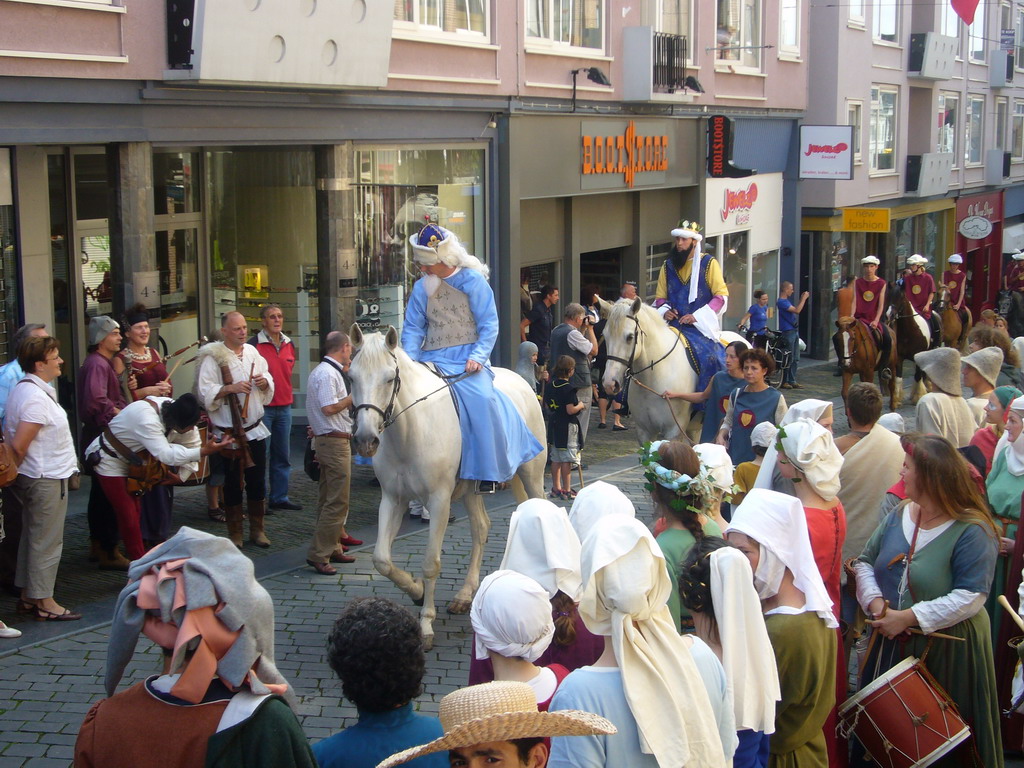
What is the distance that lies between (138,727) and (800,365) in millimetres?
23651

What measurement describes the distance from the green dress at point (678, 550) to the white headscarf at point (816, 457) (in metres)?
0.59

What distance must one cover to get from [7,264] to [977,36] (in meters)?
33.1

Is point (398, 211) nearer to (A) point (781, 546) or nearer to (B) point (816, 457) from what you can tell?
(B) point (816, 457)

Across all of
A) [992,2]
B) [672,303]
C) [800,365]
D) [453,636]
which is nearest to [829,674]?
[453,636]

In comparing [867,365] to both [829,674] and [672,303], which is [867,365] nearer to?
[672,303]

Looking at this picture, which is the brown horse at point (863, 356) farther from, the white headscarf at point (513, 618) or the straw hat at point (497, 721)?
the straw hat at point (497, 721)

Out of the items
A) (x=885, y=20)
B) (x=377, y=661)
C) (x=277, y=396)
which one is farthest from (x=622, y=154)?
(x=377, y=661)

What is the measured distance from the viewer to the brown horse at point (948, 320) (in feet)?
74.7

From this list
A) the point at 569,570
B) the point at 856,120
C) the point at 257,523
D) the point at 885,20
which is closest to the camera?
the point at 569,570

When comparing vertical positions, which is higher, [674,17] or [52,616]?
[674,17]

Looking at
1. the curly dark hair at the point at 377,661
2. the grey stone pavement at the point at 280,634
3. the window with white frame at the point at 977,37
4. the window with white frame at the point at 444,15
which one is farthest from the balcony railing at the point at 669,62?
the window with white frame at the point at 977,37

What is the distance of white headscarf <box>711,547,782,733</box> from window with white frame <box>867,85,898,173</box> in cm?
2679

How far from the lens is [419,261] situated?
8828 mm

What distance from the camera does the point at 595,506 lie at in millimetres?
5004
